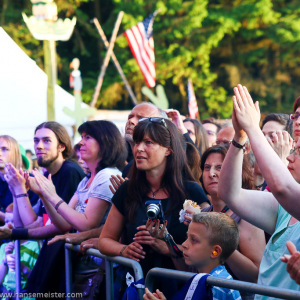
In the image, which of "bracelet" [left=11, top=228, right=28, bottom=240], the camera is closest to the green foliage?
"bracelet" [left=11, top=228, right=28, bottom=240]

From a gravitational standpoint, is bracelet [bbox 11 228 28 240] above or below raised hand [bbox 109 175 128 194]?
below

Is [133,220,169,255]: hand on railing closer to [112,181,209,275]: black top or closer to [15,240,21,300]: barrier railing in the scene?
[112,181,209,275]: black top

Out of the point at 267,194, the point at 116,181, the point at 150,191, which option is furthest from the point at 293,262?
the point at 116,181

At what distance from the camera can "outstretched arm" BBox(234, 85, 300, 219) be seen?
2.75 meters

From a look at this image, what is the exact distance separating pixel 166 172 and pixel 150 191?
175 mm

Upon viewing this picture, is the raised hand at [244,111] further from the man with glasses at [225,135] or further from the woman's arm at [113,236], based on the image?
the man with glasses at [225,135]

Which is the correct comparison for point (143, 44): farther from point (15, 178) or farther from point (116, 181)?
point (116, 181)

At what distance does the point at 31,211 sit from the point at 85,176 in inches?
26.7

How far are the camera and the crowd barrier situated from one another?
0.31 meters

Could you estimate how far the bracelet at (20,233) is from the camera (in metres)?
5.59

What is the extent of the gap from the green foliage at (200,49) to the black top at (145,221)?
24.8 meters

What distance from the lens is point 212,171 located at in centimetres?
427

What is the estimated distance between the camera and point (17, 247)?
586 centimetres

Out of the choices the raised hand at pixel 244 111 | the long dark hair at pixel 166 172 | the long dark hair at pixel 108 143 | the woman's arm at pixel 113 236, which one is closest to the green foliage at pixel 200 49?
the long dark hair at pixel 108 143
